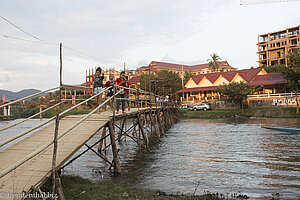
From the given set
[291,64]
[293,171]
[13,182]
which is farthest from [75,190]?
[291,64]

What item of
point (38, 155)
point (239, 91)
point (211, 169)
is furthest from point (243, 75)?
point (38, 155)

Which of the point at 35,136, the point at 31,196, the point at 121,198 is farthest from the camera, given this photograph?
the point at 35,136

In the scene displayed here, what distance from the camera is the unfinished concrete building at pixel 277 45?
7425 centimetres

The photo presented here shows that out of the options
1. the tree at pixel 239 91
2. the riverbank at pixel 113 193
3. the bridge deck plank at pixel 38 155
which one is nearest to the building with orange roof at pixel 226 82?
the tree at pixel 239 91

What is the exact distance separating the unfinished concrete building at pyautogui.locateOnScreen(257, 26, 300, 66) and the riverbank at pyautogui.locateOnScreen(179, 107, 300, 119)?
151 ft

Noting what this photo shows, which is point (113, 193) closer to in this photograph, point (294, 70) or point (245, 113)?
point (294, 70)

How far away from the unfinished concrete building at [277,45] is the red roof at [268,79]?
116 feet

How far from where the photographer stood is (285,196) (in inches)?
241

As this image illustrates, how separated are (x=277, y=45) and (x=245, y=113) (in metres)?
54.9

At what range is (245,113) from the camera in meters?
36.1

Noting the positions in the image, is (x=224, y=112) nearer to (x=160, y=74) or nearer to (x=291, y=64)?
(x=291, y=64)

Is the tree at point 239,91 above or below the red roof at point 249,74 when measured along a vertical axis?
below

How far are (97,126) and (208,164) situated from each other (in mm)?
4973

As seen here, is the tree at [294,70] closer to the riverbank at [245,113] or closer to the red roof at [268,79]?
the riverbank at [245,113]
